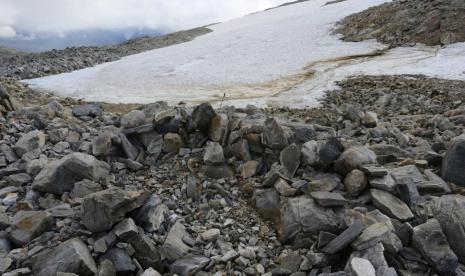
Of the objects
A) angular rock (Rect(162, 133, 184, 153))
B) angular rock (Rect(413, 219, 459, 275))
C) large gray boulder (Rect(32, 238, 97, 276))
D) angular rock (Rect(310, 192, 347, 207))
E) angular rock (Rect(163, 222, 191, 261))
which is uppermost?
angular rock (Rect(162, 133, 184, 153))

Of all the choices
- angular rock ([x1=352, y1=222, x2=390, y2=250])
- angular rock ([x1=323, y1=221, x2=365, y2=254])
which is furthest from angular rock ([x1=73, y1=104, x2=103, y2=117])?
angular rock ([x1=352, y1=222, x2=390, y2=250])

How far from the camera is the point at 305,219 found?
22.7ft

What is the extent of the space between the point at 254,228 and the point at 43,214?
387cm

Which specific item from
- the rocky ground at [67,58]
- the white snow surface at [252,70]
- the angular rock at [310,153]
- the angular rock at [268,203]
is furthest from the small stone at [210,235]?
the rocky ground at [67,58]

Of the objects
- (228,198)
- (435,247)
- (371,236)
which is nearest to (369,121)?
(228,198)

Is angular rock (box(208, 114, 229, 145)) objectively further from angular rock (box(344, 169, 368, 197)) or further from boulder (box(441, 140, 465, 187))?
boulder (box(441, 140, 465, 187))

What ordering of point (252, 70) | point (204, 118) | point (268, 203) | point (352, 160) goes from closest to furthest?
point (268, 203) < point (352, 160) < point (204, 118) < point (252, 70)

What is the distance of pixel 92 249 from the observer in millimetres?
6547

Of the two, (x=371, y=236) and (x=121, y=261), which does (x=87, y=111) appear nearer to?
(x=121, y=261)

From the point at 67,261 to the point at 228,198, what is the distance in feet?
10.5

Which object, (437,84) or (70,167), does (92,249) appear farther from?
(437,84)

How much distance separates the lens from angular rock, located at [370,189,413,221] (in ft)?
22.1

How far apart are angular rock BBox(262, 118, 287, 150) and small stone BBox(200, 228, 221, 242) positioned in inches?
103

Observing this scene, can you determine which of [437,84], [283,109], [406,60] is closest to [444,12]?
[406,60]
